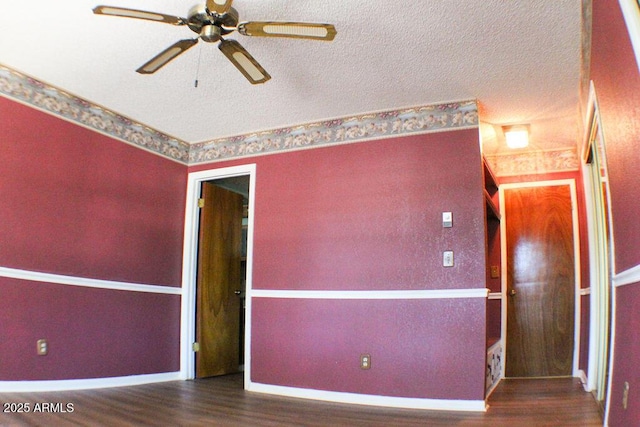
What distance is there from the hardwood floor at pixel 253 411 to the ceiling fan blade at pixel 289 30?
222 centimetres

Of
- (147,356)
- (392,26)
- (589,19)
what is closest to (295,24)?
(392,26)

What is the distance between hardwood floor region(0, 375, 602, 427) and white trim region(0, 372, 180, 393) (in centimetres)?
9

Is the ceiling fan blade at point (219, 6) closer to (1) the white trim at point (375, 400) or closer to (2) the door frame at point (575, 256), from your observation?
(1) the white trim at point (375, 400)

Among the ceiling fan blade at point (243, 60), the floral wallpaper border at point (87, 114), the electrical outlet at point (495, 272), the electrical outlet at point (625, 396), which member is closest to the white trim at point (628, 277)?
the electrical outlet at point (625, 396)

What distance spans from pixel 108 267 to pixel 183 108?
4.96ft

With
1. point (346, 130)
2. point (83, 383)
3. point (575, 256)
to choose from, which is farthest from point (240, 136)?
point (575, 256)

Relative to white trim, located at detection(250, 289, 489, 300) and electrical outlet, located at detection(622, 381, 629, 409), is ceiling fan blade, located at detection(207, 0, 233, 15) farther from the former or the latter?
electrical outlet, located at detection(622, 381, 629, 409)

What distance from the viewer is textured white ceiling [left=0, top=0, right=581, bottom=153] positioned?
267 centimetres

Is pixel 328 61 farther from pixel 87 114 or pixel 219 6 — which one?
pixel 87 114

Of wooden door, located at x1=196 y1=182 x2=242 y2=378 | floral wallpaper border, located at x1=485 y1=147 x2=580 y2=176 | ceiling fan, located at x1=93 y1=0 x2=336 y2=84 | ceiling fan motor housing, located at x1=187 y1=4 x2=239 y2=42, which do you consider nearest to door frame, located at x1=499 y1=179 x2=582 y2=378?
floral wallpaper border, located at x1=485 y1=147 x2=580 y2=176

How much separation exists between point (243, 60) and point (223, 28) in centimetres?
19

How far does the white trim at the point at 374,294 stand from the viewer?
11.5 ft

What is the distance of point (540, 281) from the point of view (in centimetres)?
498

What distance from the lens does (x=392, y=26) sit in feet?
9.11
